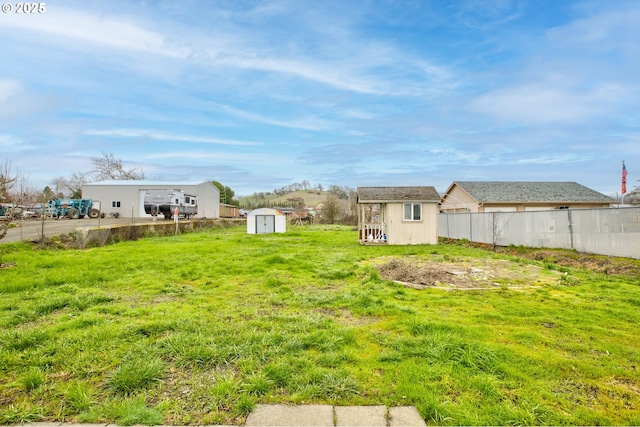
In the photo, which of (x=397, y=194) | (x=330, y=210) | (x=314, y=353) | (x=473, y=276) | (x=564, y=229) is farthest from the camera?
(x=330, y=210)

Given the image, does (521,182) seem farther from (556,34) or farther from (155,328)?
(155,328)

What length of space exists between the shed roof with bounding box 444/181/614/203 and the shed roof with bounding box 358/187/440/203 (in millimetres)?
9904

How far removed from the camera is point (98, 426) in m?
2.12

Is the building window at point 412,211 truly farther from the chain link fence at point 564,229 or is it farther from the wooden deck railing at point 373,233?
the chain link fence at point 564,229

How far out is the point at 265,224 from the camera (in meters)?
25.8

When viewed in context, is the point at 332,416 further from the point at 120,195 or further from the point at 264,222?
the point at 120,195

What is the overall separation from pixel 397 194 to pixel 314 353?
14802mm

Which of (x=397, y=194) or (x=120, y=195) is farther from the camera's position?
(x=120, y=195)

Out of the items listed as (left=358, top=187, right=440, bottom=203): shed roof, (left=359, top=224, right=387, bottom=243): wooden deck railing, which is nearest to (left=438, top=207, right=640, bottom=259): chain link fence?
(left=358, top=187, right=440, bottom=203): shed roof

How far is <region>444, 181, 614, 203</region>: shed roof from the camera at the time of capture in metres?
25.0

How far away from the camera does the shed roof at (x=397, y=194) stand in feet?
55.2

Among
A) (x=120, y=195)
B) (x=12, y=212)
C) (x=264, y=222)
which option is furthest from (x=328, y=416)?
(x=120, y=195)

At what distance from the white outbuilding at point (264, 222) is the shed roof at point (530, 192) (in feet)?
51.9

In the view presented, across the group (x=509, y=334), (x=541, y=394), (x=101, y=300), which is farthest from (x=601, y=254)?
(x=101, y=300)
